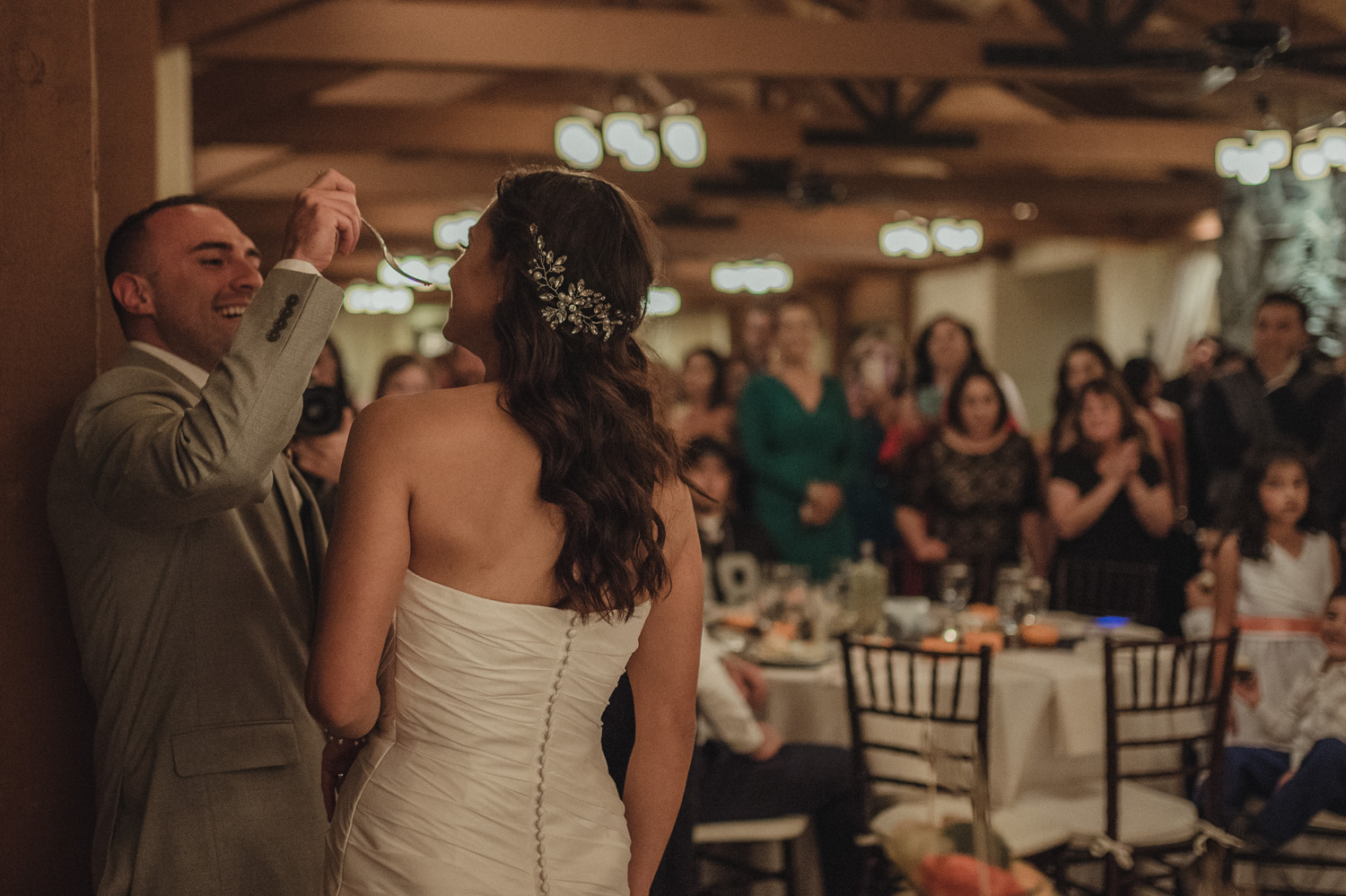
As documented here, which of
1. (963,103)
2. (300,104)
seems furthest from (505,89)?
(963,103)

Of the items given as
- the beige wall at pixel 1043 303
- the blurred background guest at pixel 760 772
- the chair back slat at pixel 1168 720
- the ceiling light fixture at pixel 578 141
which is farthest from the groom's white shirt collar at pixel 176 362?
the beige wall at pixel 1043 303

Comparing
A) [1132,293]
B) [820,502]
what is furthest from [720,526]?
[1132,293]

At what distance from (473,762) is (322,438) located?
118 centimetres

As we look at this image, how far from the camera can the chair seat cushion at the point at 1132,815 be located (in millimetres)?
3193

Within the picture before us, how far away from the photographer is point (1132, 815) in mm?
3287

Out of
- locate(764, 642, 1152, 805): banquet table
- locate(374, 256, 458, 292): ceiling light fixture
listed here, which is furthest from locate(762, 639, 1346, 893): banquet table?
locate(374, 256, 458, 292): ceiling light fixture

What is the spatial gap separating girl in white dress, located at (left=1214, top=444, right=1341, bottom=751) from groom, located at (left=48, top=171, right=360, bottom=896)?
2940 millimetres

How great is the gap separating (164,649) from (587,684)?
0.55 metres

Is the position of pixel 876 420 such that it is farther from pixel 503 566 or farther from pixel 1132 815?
pixel 503 566

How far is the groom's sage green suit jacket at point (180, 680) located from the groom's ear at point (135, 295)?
6 centimetres

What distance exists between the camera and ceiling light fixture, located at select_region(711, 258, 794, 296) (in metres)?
13.5

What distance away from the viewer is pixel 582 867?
4.58ft

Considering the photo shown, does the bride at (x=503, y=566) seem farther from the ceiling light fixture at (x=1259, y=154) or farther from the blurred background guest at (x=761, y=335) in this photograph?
the ceiling light fixture at (x=1259, y=154)

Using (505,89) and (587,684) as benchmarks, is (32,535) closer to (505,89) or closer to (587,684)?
(587,684)
